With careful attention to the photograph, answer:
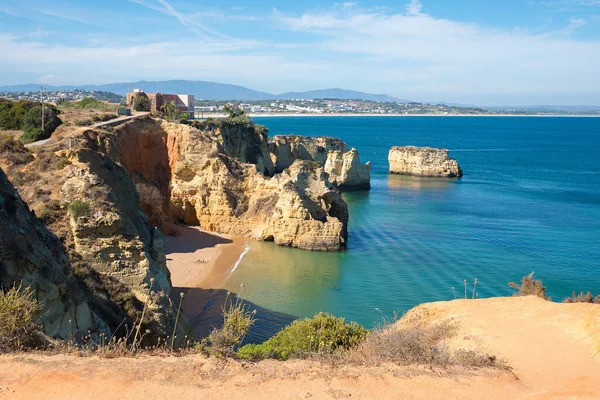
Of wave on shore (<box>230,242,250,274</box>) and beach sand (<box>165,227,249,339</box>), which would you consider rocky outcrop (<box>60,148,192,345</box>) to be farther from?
wave on shore (<box>230,242,250,274</box>)

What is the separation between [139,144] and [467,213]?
28311mm

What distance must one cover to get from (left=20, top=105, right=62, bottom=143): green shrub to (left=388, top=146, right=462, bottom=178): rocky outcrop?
49699mm

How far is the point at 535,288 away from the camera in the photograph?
58.6 feet

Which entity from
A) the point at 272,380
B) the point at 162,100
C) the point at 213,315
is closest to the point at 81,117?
the point at 213,315

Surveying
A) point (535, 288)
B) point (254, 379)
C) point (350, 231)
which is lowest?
point (350, 231)

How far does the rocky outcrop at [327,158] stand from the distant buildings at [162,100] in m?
13.9

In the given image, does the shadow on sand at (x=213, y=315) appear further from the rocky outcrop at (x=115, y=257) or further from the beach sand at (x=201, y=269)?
the rocky outcrop at (x=115, y=257)

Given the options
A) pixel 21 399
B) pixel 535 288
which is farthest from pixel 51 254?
pixel 535 288

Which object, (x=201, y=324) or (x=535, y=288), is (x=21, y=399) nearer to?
(x=201, y=324)

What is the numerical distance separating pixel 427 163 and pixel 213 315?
5609 centimetres

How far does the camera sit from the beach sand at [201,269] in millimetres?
20219

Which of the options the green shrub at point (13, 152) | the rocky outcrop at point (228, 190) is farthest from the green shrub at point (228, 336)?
the rocky outcrop at point (228, 190)

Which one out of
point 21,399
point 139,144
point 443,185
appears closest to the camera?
point 21,399

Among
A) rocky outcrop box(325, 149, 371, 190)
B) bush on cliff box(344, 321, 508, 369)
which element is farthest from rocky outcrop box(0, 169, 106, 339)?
rocky outcrop box(325, 149, 371, 190)
